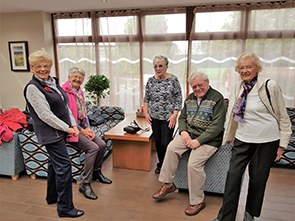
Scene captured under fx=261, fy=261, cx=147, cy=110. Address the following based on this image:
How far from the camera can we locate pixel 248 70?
1.90 m

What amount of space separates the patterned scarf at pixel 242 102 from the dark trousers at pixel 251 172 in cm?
20

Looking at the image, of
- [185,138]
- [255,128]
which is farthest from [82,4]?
[255,128]

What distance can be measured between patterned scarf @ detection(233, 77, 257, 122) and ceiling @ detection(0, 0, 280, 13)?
2.65 m

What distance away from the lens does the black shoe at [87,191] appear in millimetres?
2658

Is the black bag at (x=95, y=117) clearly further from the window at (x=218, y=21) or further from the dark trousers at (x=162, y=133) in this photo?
the window at (x=218, y=21)

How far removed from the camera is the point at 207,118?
8.01ft

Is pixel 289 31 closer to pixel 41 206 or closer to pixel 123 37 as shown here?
pixel 123 37

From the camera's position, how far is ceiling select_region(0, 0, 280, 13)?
4.06 meters

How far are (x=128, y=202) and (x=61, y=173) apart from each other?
749mm

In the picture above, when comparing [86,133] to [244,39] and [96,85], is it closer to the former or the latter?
[96,85]

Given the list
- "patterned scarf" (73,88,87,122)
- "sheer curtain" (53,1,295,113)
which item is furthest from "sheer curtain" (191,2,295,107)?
Answer: "patterned scarf" (73,88,87,122)

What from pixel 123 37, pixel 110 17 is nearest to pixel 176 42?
pixel 123 37

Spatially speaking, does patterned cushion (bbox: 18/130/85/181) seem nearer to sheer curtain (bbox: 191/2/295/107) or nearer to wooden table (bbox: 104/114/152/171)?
wooden table (bbox: 104/114/152/171)

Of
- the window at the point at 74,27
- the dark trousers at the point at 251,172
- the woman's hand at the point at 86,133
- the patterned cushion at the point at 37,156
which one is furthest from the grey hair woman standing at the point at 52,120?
the window at the point at 74,27
